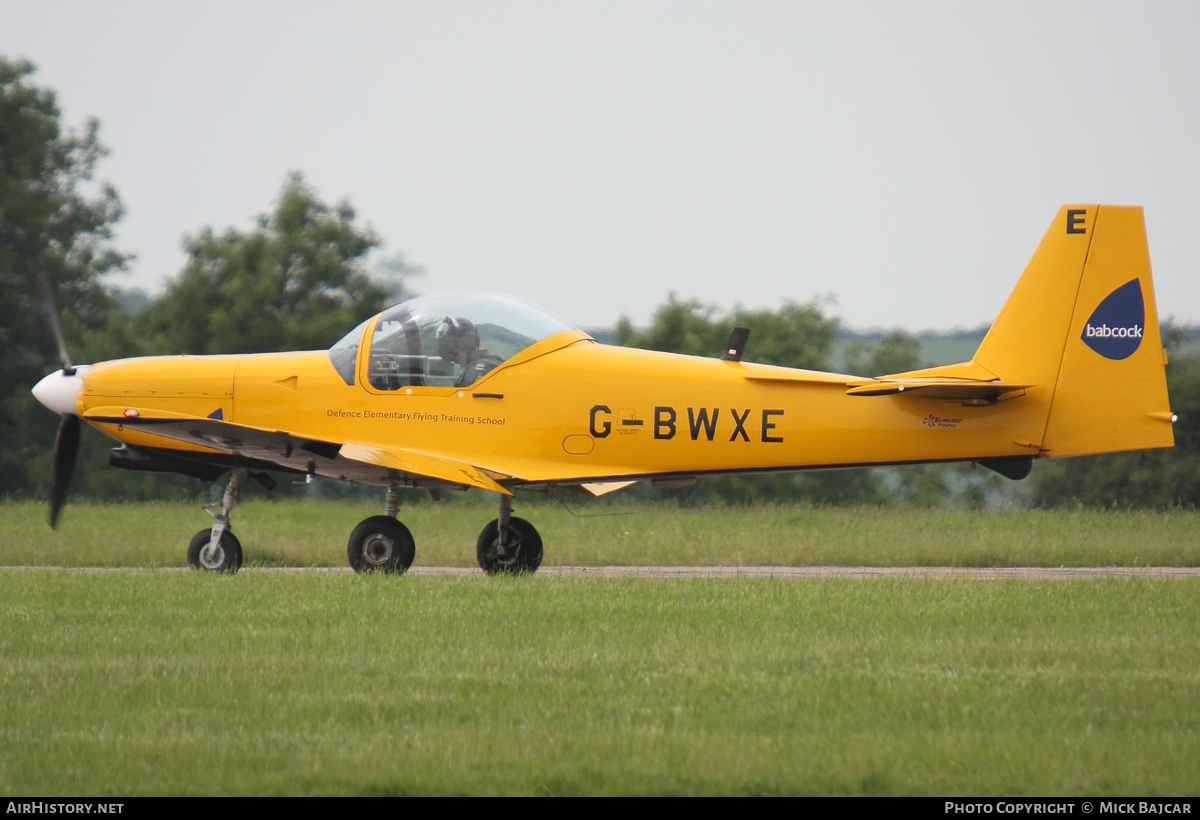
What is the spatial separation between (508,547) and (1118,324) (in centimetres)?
644

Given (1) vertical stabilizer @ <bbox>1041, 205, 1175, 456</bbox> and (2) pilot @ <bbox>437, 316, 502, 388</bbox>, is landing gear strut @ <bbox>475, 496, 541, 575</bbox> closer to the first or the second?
(2) pilot @ <bbox>437, 316, 502, 388</bbox>

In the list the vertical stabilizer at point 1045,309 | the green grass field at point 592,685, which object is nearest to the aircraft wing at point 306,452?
the green grass field at point 592,685

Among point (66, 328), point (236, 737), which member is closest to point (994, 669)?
point (236, 737)

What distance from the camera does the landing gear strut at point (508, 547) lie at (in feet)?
37.1

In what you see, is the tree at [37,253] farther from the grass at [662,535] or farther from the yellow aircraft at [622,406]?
the yellow aircraft at [622,406]

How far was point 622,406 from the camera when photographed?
35.5ft

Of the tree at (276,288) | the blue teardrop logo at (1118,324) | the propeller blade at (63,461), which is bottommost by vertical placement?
the propeller blade at (63,461)

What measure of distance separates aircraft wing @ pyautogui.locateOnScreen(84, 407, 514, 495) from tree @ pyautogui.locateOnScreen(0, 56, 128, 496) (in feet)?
63.6

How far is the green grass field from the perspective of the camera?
4551 mm

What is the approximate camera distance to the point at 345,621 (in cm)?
784

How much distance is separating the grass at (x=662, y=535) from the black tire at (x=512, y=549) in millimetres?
2329

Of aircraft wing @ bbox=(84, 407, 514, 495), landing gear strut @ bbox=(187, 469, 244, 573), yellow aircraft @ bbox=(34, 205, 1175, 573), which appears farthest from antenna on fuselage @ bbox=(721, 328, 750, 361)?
landing gear strut @ bbox=(187, 469, 244, 573)

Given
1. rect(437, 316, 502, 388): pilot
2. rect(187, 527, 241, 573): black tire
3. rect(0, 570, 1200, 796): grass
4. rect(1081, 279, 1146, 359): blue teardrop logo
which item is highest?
rect(1081, 279, 1146, 359): blue teardrop logo

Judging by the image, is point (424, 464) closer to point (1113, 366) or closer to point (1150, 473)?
point (1113, 366)
